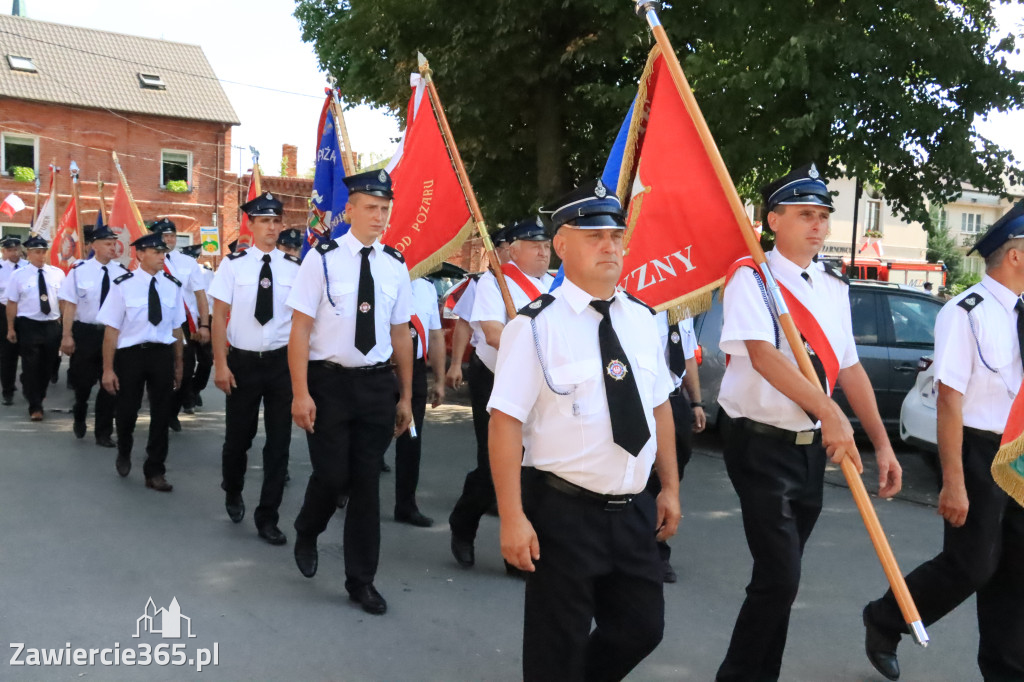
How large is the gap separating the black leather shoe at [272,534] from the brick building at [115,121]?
3401cm

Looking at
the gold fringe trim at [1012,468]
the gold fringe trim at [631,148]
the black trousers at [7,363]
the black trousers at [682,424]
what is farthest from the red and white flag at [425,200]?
the black trousers at [7,363]

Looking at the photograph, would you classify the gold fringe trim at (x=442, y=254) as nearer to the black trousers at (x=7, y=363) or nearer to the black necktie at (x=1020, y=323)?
the black necktie at (x=1020, y=323)

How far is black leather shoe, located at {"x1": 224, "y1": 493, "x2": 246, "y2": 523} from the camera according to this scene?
277 inches

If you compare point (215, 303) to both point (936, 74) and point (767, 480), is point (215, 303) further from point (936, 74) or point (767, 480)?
point (936, 74)

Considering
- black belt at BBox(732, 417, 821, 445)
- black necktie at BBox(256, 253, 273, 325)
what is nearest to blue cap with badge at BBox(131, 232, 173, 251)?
black necktie at BBox(256, 253, 273, 325)

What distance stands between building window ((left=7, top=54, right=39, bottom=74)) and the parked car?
36114mm

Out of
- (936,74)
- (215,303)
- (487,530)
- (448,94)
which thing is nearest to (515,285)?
(487,530)

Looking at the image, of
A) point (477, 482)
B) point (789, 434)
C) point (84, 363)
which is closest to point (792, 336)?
point (789, 434)

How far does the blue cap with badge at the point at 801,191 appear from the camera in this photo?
4047 mm

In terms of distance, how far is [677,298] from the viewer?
445 cm

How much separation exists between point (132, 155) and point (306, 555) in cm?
3694

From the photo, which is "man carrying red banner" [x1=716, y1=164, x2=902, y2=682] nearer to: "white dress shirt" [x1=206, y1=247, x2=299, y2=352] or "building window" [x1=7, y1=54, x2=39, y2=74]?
"white dress shirt" [x1=206, y1=247, x2=299, y2=352]

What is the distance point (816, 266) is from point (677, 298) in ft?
2.06

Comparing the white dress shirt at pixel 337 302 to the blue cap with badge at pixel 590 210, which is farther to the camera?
the white dress shirt at pixel 337 302
